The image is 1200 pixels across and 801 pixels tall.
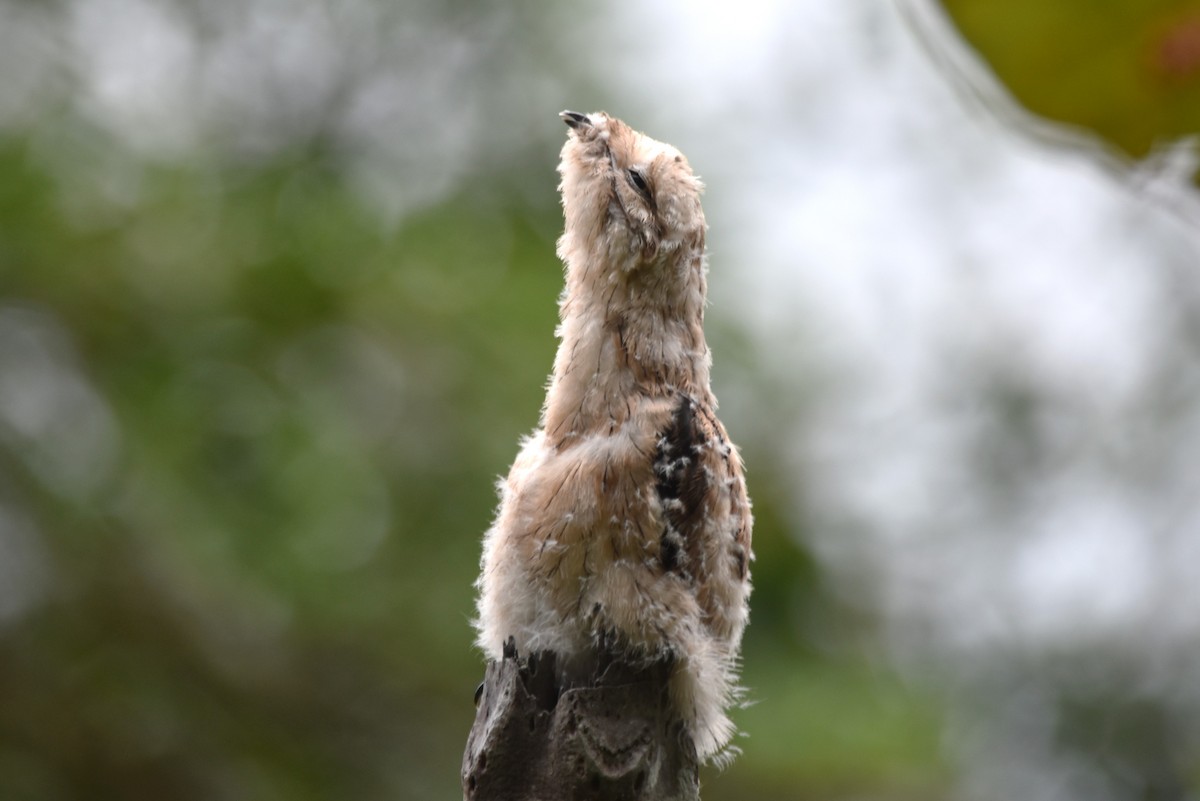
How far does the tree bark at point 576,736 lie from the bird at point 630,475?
0.04 metres

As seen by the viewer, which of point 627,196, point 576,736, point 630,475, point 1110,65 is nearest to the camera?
point 1110,65

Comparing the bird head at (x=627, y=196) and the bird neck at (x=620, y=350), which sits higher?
the bird head at (x=627, y=196)

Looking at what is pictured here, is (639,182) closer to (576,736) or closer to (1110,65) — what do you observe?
(576,736)

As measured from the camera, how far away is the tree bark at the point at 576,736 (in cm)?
189

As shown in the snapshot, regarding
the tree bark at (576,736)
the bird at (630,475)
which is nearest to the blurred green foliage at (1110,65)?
the bird at (630,475)

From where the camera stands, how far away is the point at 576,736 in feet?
6.23

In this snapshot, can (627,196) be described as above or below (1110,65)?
above

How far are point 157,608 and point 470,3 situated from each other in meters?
3.19

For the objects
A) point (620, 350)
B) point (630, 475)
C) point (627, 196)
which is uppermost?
point (627, 196)

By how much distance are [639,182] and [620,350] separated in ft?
1.06

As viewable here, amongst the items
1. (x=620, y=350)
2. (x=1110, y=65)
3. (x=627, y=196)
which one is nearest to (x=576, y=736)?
(x=620, y=350)

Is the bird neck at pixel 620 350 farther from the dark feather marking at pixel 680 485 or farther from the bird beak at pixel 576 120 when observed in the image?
the bird beak at pixel 576 120

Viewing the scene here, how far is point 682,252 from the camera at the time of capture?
218 cm

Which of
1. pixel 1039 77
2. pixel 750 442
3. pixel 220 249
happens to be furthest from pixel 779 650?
pixel 1039 77
